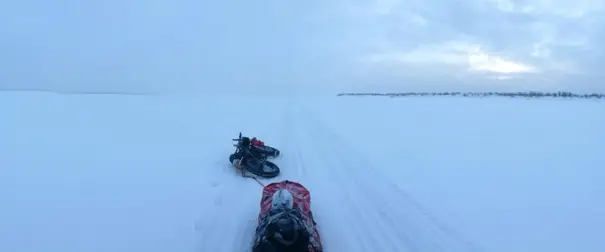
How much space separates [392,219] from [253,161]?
357 cm

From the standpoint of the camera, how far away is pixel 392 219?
5.03 meters

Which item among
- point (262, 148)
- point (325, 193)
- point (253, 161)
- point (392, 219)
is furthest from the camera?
point (262, 148)

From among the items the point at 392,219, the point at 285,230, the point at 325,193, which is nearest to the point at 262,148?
the point at 325,193

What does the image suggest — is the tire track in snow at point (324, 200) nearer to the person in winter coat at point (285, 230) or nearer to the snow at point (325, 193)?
the snow at point (325, 193)

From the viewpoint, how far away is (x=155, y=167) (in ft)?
25.7

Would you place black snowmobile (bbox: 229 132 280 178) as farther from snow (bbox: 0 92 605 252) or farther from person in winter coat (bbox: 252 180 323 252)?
person in winter coat (bbox: 252 180 323 252)

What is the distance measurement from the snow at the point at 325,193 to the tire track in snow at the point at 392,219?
0.07 ft

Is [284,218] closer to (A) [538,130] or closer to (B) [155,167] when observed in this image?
(B) [155,167]

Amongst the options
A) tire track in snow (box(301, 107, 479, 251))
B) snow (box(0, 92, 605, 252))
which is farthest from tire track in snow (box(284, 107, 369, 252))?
tire track in snow (box(301, 107, 479, 251))

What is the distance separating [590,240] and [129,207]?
6294mm

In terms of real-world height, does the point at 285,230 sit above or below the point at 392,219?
above

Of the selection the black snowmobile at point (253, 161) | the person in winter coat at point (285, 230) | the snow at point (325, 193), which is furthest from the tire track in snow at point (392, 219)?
the black snowmobile at point (253, 161)

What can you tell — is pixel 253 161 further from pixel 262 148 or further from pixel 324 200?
pixel 324 200

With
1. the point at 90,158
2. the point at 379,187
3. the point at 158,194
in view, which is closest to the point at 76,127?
the point at 90,158
